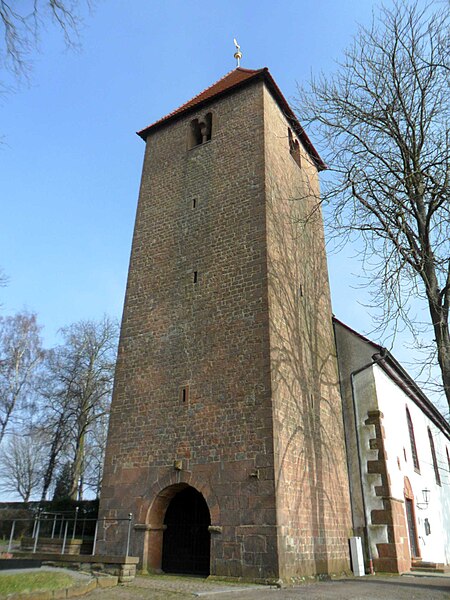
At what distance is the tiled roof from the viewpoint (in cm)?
1635

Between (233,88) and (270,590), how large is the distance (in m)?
14.8

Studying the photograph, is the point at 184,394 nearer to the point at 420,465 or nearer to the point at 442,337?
the point at 442,337

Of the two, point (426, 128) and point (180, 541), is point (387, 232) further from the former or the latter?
point (180, 541)

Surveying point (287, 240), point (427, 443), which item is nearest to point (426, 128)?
point (287, 240)

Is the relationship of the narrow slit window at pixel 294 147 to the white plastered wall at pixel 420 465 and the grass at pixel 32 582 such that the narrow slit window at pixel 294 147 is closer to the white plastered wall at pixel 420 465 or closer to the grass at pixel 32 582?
the white plastered wall at pixel 420 465

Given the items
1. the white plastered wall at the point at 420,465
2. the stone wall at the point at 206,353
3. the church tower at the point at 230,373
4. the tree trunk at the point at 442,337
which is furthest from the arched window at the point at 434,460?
the tree trunk at the point at 442,337

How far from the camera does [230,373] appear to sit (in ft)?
38.1

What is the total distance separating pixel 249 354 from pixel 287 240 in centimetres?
464

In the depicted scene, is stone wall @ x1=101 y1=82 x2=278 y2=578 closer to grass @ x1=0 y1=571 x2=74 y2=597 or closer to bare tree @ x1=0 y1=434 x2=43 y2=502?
grass @ x1=0 y1=571 x2=74 y2=597

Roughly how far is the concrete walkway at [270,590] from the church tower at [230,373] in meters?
0.75

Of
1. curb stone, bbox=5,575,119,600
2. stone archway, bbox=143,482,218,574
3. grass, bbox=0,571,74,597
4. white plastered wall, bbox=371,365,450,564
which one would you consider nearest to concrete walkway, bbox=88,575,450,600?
curb stone, bbox=5,575,119,600

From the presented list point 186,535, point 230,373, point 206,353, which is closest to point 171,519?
point 186,535

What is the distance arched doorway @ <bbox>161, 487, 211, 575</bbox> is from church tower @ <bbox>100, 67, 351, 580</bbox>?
0.03 meters

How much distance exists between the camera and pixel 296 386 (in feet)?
40.8
